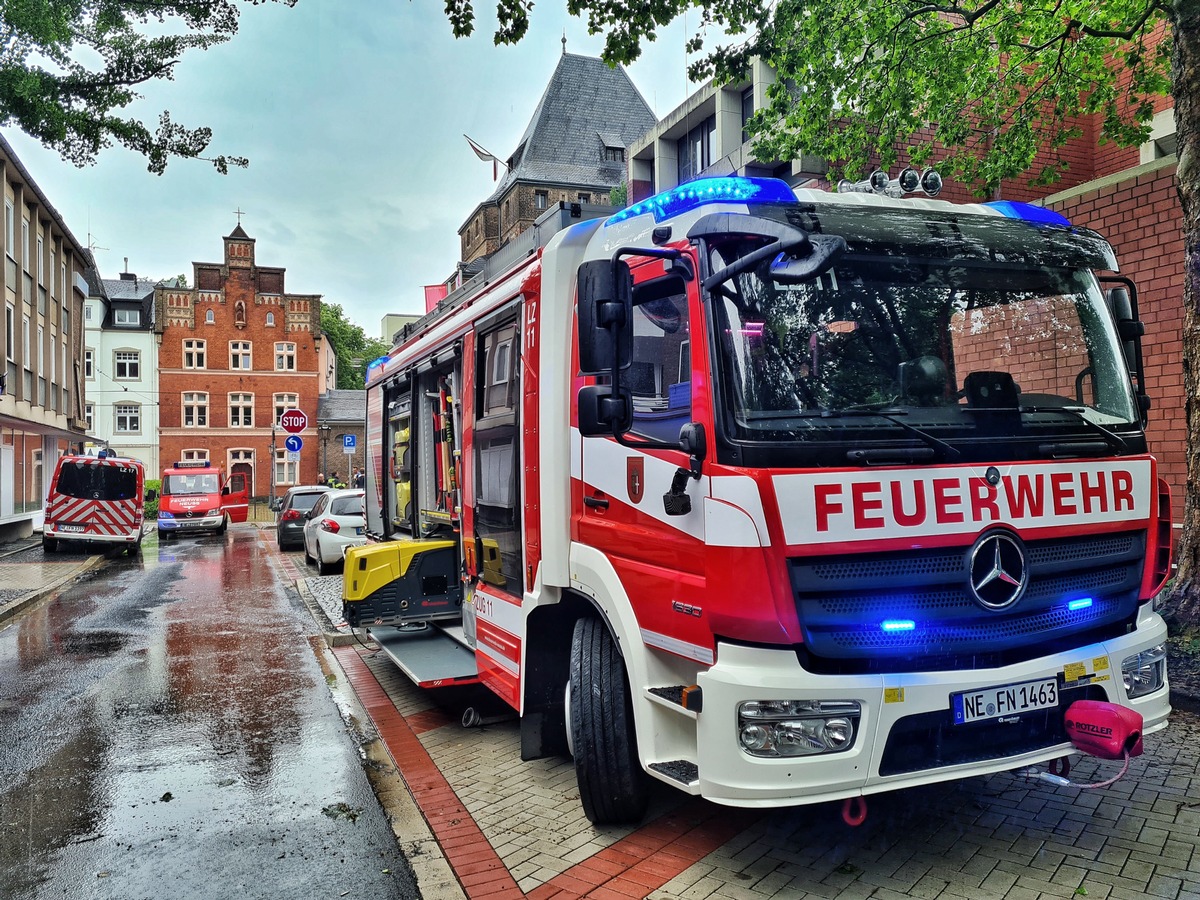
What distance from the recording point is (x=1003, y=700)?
3.53 metres

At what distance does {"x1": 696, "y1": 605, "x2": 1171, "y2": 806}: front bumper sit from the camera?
3.30 meters

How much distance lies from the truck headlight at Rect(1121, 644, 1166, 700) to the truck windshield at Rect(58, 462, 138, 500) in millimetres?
22158

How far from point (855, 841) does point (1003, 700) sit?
99cm

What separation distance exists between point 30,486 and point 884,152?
28.6 m

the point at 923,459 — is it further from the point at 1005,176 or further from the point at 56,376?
the point at 56,376

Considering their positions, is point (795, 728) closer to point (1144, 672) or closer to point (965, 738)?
point (965, 738)

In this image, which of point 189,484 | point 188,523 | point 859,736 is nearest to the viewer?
point 859,736

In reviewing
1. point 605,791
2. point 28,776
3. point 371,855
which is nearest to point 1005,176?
point 605,791

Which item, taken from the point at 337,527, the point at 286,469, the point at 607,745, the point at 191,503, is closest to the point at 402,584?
the point at 607,745

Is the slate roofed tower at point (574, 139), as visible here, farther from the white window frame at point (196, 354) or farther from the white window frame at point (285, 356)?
the white window frame at point (196, 354)

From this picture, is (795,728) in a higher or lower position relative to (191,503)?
lower

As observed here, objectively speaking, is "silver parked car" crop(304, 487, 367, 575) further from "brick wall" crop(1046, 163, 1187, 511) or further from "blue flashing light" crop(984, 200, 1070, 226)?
"blue flashing light" crop(984, 200, 1070, 226)

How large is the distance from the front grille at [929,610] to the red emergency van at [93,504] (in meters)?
21.4

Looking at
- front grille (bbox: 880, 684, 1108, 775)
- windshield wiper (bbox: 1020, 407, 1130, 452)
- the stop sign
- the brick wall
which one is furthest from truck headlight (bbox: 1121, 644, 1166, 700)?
the stop sign
